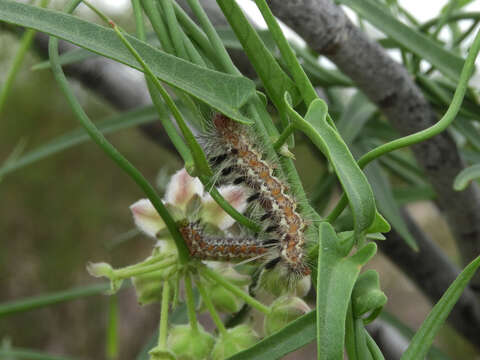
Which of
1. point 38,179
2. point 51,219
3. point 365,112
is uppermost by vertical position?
point 38,179

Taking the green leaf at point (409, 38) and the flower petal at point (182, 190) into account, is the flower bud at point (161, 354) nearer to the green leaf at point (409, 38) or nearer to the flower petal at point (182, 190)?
the flower petal at point (182, 190)

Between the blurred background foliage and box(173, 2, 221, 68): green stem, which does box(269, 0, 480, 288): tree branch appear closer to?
box(173, 2, 221, 68): green stem

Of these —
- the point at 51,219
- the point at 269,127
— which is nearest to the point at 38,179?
the point at 51,219

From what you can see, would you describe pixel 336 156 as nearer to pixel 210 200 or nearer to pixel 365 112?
pixel 210 200

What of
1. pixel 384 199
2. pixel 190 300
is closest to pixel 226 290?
pixel 190 300

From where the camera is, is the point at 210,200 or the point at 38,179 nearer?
the point at 210,200

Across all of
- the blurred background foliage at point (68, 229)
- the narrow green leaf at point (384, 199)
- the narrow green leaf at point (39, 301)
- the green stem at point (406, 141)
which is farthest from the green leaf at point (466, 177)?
the blurred background foliage at point (68, 229)
